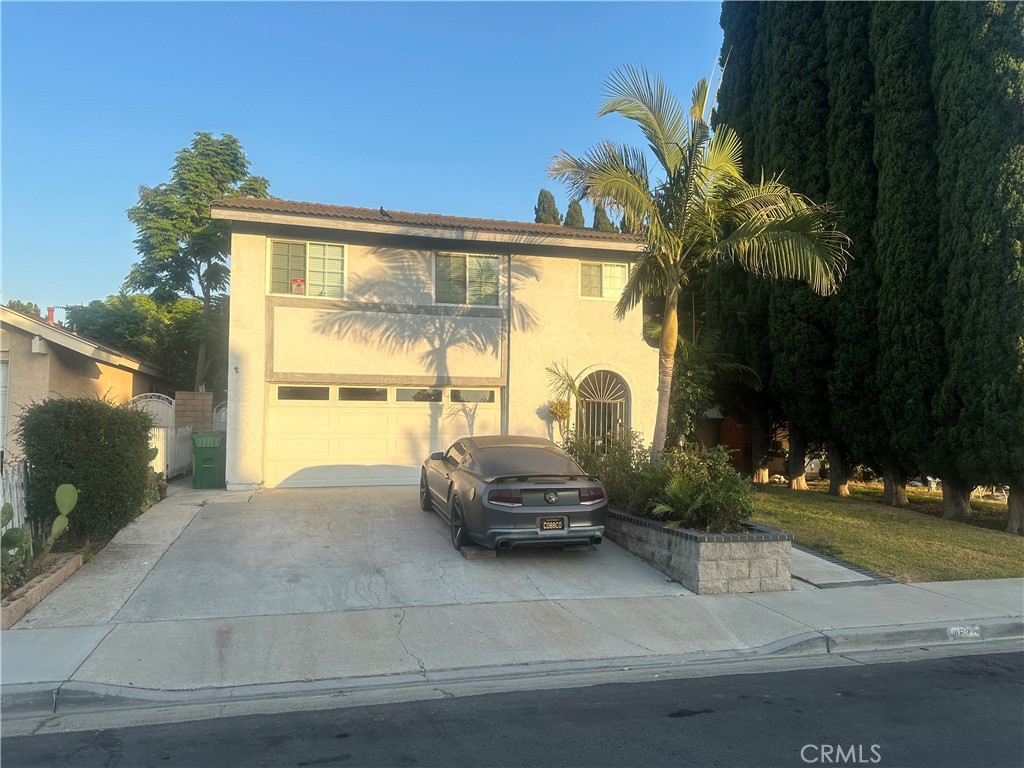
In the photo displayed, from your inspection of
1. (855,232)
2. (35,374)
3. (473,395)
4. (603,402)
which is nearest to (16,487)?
(35,374)

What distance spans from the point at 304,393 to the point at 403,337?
224 cm

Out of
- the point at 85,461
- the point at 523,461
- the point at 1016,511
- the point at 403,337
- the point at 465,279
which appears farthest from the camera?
the point at 465,279

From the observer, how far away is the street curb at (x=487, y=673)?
4934mm

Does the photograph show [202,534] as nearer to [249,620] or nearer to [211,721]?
[249,620]

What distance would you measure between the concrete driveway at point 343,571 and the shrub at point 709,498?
2.60 feet

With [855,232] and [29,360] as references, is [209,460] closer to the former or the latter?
[29,360]

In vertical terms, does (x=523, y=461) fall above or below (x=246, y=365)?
below

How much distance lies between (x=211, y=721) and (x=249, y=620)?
6.65ft

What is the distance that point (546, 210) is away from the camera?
38.9 m

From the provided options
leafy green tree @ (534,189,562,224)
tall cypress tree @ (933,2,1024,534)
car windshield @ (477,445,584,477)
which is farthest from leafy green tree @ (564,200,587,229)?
car windshield @ (477,445,584,477)

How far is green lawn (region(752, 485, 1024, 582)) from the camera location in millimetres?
9273

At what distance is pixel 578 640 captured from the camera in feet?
21.3

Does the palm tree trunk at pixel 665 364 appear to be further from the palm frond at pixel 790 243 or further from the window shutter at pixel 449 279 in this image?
the window shutter at pixel 449 279

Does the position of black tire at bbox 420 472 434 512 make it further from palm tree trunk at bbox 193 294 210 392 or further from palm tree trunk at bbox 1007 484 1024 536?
palm tree trunk at bbox 193 294 210 392
